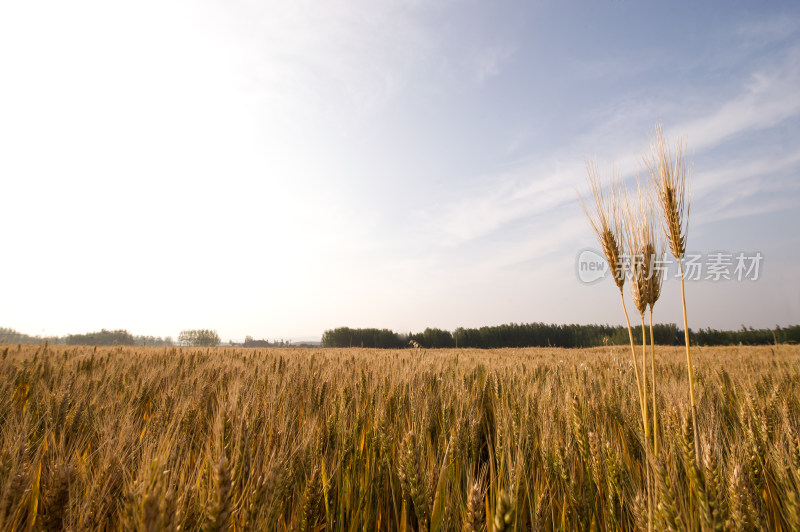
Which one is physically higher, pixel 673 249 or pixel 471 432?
pixel 673 249

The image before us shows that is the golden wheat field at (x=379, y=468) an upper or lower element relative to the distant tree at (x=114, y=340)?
upper

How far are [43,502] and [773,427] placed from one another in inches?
149

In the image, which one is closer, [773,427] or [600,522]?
[600,522]

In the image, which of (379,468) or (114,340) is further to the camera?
(114,340)

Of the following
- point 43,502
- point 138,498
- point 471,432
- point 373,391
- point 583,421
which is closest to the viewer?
point 138,498

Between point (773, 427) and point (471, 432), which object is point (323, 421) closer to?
point (471, 432)

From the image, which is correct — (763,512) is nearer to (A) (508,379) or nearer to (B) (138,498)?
(B) (138,498)

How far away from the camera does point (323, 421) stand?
7.41 feet

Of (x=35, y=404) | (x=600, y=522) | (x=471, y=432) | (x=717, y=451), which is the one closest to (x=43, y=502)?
(x=471, y=432)

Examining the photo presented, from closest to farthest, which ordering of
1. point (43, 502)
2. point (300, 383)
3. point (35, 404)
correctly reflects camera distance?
point (43, 502), point (35, 404), point (300, 383)

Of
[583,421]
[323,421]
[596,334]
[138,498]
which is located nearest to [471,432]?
[583,421]

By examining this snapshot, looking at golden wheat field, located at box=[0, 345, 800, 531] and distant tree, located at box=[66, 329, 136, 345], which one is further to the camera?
distant tree, located at box=[66, 329, 136, 345]

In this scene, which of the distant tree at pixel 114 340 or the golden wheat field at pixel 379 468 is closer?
the golden wheat field at pixel 379 468

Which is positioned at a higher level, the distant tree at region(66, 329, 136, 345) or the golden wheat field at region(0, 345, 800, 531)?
the golden wheat field at region(0, 345, 800, 531)
